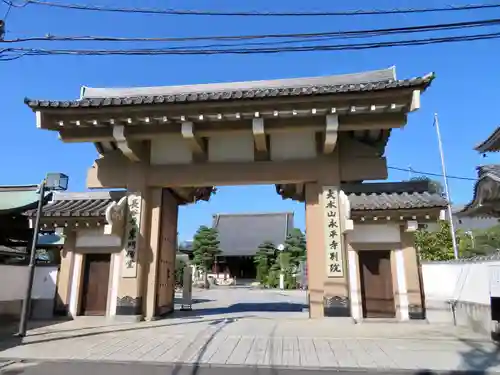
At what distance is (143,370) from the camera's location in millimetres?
5199

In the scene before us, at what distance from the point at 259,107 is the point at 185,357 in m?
5.93

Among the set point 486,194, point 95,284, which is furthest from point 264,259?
point 486,194

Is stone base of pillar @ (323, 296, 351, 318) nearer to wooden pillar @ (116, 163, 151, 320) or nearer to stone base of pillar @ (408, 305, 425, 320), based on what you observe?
stone base of pillar @ (408, 305, 425, 320)

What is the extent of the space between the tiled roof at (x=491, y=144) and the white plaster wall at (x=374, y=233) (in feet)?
13.7

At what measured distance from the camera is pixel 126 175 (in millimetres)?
10414

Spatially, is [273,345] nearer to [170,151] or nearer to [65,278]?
[170,151]

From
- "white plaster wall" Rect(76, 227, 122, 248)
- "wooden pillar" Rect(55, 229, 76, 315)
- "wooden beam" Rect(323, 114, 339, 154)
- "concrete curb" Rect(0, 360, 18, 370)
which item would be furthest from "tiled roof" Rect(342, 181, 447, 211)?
"wooden pillar" Rect(55, 229, 76, 315)

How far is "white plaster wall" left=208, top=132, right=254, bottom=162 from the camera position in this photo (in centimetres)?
1023

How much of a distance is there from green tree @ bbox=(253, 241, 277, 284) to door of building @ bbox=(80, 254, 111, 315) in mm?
27135

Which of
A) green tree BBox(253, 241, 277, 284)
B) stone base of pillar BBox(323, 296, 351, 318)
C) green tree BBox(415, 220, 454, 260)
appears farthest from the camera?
green tree BBox(253, 241, 277, 284)

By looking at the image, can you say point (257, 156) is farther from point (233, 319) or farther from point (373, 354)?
point (373, 354)

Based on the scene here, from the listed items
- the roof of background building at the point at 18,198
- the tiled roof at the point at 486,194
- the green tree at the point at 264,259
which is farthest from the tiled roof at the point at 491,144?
the green tree at the point at 264,259

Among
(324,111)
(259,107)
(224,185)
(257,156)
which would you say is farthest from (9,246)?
(324,111)

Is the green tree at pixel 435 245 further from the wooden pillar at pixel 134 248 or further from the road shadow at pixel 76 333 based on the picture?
the wooden pillar at pixel 134 248
